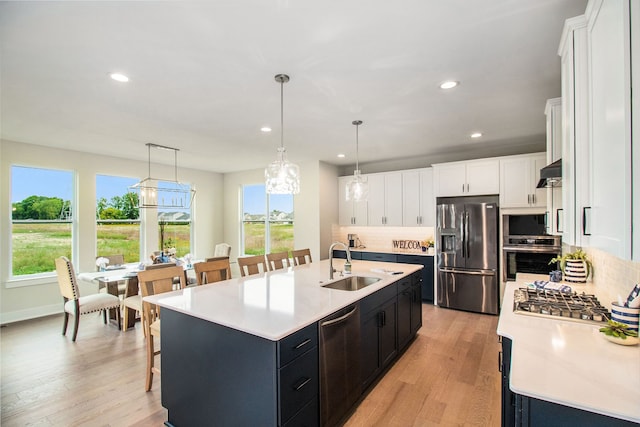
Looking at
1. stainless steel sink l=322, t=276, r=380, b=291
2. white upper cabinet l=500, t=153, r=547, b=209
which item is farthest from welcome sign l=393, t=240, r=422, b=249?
stainless steel sink l=322, t=276, r=380, b=291

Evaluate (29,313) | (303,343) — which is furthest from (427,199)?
(29,313)

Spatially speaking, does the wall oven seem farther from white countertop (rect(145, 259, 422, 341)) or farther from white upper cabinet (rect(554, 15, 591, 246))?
white upper cabinet (rect(554, 15, 591, 246))

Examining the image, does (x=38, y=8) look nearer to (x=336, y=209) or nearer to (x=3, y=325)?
(x=3, y=325)

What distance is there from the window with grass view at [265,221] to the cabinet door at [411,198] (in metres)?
2.34

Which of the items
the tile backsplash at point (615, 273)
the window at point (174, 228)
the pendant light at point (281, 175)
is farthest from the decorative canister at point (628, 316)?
→ the window at point (174, 228)

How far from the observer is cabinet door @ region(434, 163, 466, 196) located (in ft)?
16.1

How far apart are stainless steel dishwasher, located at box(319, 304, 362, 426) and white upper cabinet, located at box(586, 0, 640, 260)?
1416 mm

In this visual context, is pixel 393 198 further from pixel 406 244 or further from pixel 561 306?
pixel 561 306

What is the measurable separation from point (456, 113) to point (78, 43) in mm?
3342

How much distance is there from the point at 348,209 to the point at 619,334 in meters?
5.04

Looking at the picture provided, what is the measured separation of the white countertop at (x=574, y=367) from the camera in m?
1.00

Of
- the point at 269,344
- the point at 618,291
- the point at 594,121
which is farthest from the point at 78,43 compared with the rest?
the point at 618,291

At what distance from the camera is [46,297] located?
15.5ft

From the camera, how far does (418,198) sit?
548cm
